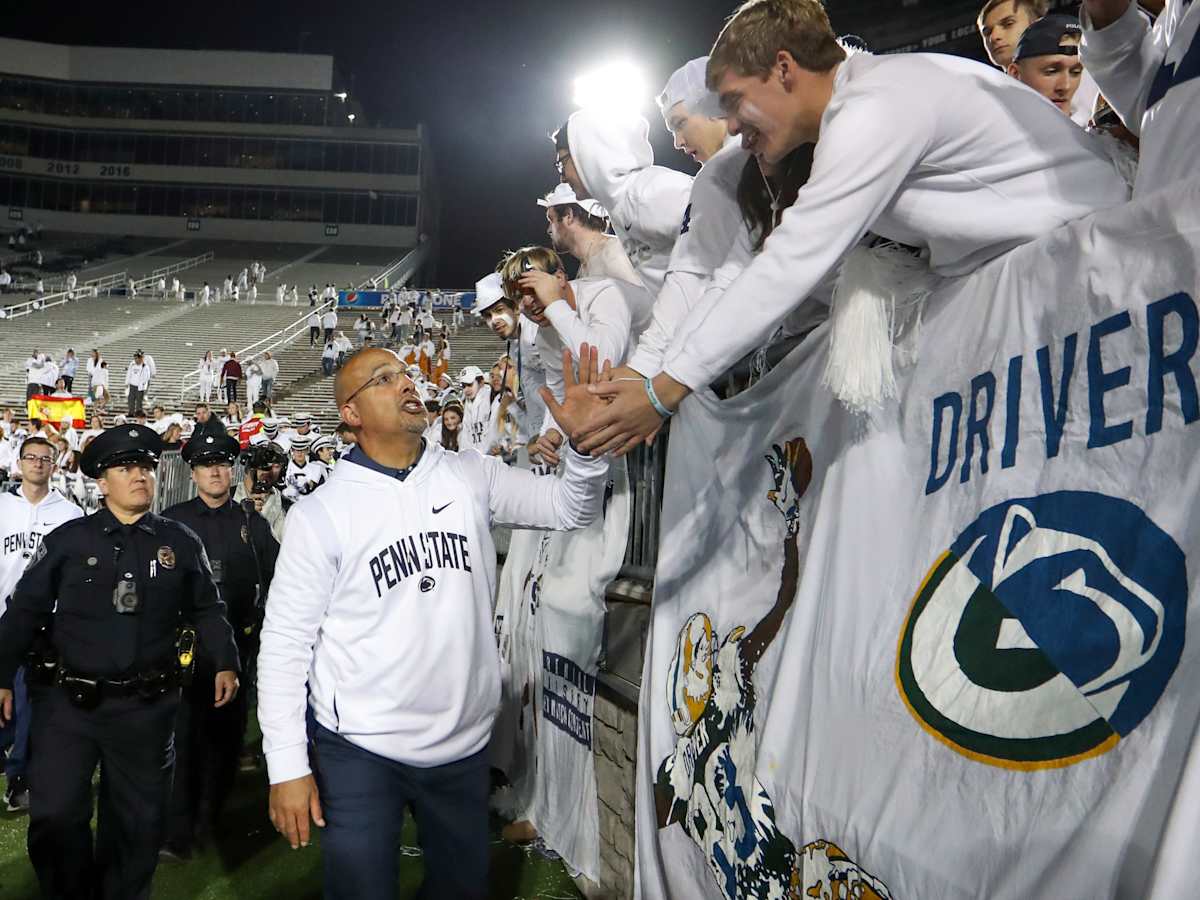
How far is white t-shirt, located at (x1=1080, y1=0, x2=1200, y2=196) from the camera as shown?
1.61 metres

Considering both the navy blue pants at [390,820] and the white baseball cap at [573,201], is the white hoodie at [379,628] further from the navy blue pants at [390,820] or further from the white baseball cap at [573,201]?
the white baseball cap at [573,201]

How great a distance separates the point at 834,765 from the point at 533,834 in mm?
2987

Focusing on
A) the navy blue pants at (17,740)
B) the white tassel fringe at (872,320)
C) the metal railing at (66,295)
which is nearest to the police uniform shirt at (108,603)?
the navy blue pants at (17,740)

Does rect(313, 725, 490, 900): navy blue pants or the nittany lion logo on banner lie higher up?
the nittany lion logo on banner

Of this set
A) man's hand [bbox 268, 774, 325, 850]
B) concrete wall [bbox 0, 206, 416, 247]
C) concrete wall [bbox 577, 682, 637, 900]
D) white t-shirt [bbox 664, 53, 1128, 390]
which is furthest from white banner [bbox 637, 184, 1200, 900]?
concrete wall [bbox 0, 206, 416, 247]

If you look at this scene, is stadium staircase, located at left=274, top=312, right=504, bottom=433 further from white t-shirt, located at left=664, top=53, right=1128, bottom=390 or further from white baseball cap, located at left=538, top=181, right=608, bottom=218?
white t-shirt, located at left=664, top=53, right=1128, bottom=390

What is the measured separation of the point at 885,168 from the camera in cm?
191

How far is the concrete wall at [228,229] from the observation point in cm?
5844

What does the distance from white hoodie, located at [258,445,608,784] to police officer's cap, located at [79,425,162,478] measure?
1.73m

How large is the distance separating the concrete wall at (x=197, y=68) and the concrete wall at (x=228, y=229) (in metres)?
8.82

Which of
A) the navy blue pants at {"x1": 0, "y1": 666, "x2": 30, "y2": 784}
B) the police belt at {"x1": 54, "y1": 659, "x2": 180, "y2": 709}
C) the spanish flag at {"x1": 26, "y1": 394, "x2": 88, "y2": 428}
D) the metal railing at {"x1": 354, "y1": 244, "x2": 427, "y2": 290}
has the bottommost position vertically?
the navy blue pants at {"x1": 0, "y1": 666, "x2": 30, "y2": 784}

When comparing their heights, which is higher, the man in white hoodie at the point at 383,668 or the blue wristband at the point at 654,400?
the blue wristband at the point at 654,400

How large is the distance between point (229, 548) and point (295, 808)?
12.1ft

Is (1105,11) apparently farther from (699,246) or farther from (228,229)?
(228,229)
